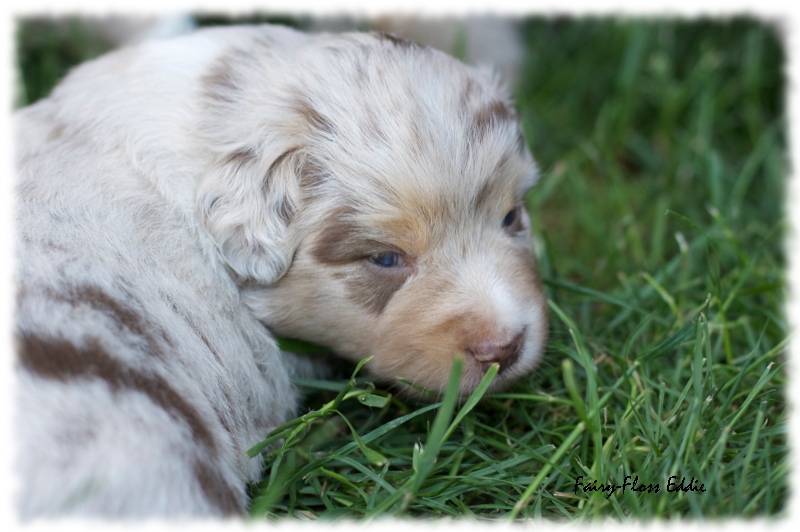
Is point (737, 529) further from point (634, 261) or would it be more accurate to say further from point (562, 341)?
point (634, 261)

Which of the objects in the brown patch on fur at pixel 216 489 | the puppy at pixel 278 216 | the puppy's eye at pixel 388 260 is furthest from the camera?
the puppy's eye at pixel 388 260

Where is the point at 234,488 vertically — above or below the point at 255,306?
below

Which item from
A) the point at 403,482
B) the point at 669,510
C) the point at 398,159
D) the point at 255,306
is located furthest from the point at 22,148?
the point at 669,510

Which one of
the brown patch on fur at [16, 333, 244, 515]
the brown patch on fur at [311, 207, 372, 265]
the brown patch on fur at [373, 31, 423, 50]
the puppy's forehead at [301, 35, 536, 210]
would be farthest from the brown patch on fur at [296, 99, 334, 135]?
the brown patch on fur at [16, 333, 244, 515]

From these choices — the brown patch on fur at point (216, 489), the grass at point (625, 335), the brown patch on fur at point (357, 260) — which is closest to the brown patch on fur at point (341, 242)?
the brown patch on fur at point (357, 260)

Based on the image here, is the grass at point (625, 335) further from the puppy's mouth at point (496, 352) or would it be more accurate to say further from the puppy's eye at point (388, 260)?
the puppy's eye at point (388, 260)

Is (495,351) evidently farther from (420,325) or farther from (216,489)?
(216,489)

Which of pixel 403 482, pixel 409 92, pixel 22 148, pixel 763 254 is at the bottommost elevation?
pixel 403 482
